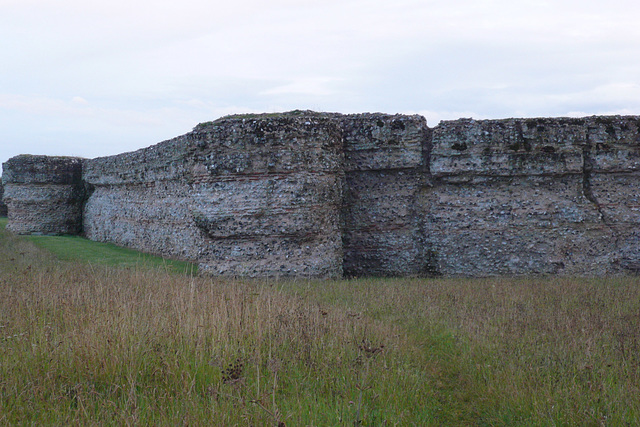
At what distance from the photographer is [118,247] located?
707 inches

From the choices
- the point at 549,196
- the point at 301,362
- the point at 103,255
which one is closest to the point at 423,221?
the point at 549,196

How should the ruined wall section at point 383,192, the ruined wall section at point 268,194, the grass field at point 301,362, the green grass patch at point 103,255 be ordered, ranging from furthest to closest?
1. the green grass patch at point 103,255
2. the ruined wall section at point 383,192
3. the ruined wall section at point 268,194
4. the grass field at point 301,362

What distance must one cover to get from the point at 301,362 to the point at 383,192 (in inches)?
291

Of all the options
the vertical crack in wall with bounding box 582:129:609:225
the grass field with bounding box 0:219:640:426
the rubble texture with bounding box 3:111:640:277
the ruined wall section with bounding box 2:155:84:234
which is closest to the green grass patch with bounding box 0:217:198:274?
the rubble texture with bounding box 3:111:640:277

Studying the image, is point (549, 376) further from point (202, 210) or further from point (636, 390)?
point (202, 210)

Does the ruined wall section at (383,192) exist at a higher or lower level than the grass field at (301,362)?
higher

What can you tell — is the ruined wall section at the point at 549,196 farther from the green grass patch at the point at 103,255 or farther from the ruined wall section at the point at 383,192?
the green grass patch at the point at 103,255

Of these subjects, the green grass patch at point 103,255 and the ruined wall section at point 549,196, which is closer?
the ruined wall section at point 549,196

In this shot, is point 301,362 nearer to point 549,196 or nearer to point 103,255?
point 549,196

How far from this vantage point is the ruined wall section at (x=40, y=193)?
71.0ft

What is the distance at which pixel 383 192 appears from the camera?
11.9 meters

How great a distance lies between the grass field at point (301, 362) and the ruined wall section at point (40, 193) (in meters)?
16.2

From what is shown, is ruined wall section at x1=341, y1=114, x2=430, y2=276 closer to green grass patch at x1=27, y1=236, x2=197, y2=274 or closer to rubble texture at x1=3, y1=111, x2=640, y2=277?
rubble texture at x1=3, y1=111, x2=640, y2=277

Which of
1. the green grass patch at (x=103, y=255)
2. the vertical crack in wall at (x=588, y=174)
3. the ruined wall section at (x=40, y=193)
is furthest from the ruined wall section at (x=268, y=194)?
the ruined wall section at (x=40, y=193)
